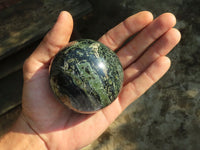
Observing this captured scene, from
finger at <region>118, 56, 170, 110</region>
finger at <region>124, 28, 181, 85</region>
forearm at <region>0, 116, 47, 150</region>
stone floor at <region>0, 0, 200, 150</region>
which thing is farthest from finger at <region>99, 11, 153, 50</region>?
forearm at <region>0, 116, 47, 150</region>

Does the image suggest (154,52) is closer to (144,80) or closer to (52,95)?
(144,80)

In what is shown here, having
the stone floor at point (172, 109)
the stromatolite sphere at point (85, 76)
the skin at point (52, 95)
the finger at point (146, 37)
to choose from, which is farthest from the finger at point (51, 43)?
the stone floor at point (172, 109)

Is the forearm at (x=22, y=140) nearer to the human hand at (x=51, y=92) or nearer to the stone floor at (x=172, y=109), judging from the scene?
the human hand at (x=51, y=92)

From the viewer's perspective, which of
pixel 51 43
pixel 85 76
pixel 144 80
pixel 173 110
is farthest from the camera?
pixel 173 110

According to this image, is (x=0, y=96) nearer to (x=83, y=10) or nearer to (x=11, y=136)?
(x=11, y=136)

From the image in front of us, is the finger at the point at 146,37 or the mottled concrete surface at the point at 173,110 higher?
the finger at the point at 146,37

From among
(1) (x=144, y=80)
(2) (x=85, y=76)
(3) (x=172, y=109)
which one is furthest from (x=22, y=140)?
(3) (x=172, y=109)
